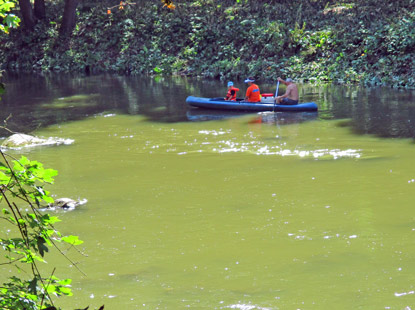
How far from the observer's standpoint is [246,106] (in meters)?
19.7

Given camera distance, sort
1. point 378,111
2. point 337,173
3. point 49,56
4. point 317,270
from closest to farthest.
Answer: point 317,270 → point 337,173 → point 378,111 → point 49,56

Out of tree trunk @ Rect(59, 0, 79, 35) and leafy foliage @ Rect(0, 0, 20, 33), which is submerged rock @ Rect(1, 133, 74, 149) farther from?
tree trunk @ Rect(59, 0, 79, 35)

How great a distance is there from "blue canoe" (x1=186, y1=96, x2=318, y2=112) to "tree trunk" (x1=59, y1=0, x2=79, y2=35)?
16104mm

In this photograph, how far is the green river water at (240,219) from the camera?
743 cm

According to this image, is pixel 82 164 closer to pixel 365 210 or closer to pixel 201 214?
pixel 201 214

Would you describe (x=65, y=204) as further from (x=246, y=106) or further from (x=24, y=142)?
(x=246, y=106)

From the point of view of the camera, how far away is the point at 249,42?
29.3 meters

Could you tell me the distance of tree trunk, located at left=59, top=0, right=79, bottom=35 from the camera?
1347 inches

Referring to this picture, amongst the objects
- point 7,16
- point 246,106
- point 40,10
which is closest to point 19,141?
point 246,106

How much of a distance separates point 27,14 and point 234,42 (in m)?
12.1

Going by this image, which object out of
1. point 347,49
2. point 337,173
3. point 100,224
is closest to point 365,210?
point 337,173

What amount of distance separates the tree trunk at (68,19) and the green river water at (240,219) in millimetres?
19239

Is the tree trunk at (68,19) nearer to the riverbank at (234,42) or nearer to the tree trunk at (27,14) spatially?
the riverbank at (234,42)

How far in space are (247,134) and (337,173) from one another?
4563 millimetres
